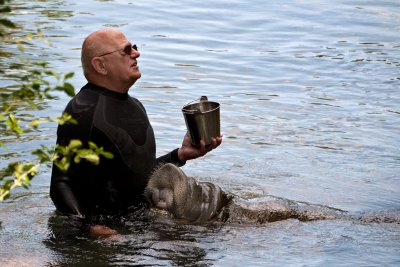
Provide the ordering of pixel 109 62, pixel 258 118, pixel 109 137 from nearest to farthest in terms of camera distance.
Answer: pixel 109 137
pixel 109 62
pixel 258 118

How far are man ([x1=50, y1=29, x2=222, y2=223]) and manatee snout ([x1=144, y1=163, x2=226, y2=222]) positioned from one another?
0.70 ft

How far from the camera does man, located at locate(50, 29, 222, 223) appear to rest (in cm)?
703

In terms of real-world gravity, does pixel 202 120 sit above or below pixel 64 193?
above

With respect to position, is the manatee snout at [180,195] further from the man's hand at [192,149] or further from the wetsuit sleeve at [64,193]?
the wetsuit sleeve at [64,193]

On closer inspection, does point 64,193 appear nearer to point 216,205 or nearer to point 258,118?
point 216,205

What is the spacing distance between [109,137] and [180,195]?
2.22 ft

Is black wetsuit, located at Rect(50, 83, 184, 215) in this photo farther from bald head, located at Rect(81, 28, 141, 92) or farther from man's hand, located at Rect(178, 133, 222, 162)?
man's hand, located at Rect(178, 133, 222, 162)

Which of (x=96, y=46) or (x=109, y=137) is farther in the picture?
(x=96, y=46)

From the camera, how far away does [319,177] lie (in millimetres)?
9336

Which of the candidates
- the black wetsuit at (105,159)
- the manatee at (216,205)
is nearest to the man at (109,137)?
the black wetsuit at (105,159)

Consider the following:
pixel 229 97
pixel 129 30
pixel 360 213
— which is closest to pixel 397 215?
pixel 360 213

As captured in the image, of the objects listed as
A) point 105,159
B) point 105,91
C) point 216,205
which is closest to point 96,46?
point 105,91

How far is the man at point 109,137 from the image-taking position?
7.03 m

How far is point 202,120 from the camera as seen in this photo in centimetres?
683
